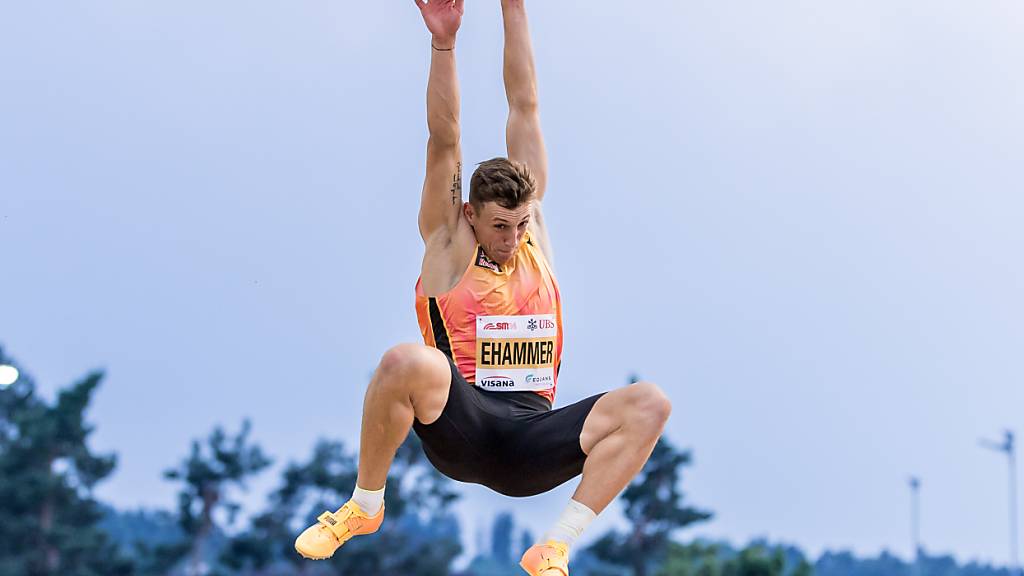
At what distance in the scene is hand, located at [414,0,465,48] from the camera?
6.86 m

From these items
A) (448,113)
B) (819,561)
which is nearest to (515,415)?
(448,113)

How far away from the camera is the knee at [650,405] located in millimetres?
6520

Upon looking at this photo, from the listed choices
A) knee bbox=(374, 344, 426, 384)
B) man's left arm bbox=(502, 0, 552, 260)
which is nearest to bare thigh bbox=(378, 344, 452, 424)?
knee bbox=(374, 344, 426, 384)

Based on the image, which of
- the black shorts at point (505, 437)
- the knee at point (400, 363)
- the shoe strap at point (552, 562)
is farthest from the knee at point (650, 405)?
the knee at point (400, 363)

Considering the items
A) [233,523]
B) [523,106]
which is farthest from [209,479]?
[523,106]

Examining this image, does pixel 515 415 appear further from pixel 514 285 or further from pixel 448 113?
pixel 448 113

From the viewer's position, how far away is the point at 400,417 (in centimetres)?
639

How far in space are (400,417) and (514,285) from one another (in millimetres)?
942

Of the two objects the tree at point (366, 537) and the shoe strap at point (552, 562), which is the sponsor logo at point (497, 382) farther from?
the tree at point (366, 537)

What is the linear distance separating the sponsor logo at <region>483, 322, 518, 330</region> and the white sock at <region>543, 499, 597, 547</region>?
0.88 metres

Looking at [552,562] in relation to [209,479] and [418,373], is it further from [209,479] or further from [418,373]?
[209,479]

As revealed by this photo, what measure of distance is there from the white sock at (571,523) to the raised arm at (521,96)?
1.67 meters

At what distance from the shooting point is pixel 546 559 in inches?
250

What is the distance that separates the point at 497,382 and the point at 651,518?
3191cm
